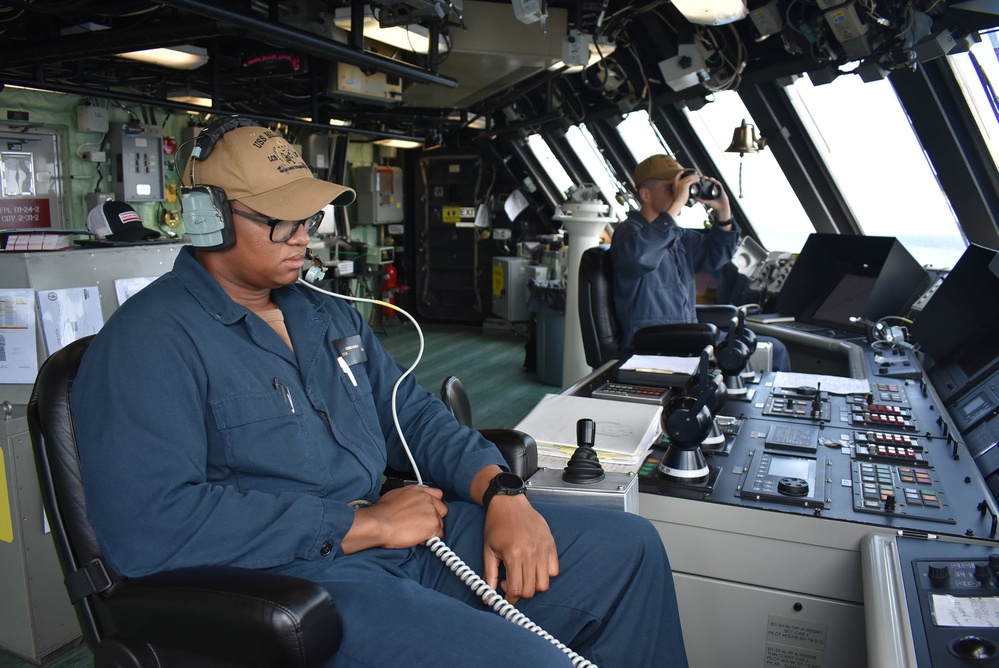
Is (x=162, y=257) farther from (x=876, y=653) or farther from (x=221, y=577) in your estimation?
(x=876, y=653)

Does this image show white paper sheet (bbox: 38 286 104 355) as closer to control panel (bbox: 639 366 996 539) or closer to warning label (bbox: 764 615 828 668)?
control panel (bbox: 639 366 996 539)

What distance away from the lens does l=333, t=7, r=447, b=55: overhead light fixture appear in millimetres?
3916

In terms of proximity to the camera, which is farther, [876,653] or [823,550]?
[823,550]

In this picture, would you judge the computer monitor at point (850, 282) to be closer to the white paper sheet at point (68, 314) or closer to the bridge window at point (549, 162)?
the white paper sheet at point (68, 314)

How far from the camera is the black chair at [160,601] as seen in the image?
43.8 inches

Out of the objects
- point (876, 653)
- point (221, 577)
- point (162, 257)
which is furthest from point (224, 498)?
point (162, 257)

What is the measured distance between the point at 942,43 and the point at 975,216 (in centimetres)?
123

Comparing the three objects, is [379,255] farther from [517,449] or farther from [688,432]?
[688,432]

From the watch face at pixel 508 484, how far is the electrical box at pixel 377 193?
767 centimetres

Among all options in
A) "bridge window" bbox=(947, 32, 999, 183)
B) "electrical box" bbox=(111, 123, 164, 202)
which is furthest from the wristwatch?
"electrical box" bbox=(111, 123, 164, 202)

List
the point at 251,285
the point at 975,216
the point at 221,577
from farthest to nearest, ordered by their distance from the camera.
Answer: the point at 975,216 → the point at 251,285 → the point at 221,577

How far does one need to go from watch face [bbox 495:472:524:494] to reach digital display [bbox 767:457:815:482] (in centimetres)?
59

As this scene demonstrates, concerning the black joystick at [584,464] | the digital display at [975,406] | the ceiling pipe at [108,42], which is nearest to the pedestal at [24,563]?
the black joystick at [584,464]

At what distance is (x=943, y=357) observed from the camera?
2.78 m
